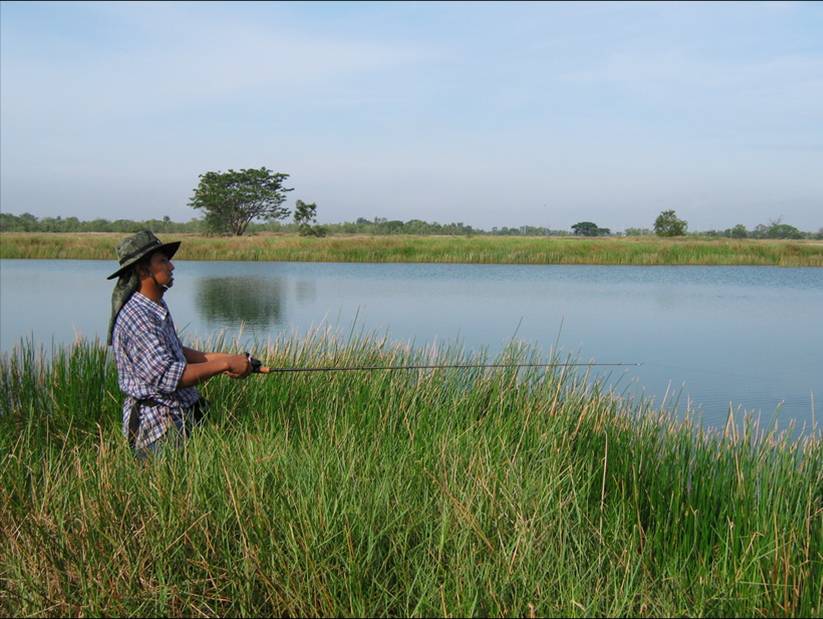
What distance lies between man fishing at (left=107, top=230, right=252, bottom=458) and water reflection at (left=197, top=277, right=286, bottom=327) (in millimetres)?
7645

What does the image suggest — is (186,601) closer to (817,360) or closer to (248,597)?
(248,597)

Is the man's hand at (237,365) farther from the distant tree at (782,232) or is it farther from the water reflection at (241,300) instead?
the distant tree at (782,232)

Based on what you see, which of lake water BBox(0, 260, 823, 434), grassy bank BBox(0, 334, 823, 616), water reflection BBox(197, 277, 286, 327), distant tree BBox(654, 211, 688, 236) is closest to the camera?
grassy bank BBox(0, 334, 823, 616)

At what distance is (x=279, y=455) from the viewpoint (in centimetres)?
325

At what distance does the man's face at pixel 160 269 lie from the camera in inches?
142

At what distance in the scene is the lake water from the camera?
1000cm

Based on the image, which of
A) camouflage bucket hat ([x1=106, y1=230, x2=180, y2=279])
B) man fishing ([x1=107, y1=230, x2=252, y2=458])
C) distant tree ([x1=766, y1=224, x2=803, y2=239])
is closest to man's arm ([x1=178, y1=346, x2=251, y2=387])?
man fishing ([x1=107, y1=230, x2=252, y2=458])

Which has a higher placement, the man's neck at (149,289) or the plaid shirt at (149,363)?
the man's neck at (149,289)

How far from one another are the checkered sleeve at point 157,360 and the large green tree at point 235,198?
50.5 metres

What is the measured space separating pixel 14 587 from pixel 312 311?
13.2 meters

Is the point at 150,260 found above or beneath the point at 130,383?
above

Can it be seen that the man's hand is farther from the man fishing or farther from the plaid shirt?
the plaid shirt

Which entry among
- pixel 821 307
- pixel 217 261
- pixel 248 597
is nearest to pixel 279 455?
pixel 248 597

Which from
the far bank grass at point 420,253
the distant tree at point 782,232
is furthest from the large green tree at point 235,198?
the distant tree at point 782,232
